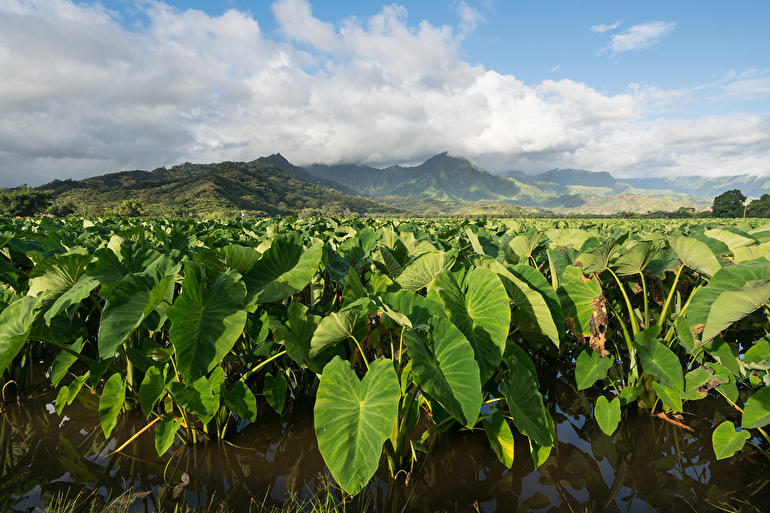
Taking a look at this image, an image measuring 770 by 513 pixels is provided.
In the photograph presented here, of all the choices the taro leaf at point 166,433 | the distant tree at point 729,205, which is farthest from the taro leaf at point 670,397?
the distant tree at point 729,205

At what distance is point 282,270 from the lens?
7.04 feet

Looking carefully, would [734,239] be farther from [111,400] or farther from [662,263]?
[111,400]

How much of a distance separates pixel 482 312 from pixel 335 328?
2.31 ft

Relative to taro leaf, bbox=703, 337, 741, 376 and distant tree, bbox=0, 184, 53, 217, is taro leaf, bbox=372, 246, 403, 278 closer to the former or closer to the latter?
taro leaf, bbox=703, 337, 741, 376

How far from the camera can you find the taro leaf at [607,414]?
1.99 meters

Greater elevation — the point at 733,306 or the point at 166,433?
the point at 733,306

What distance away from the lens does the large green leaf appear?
1.34 m

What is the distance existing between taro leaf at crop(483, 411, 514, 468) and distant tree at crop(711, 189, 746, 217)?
6465 cm

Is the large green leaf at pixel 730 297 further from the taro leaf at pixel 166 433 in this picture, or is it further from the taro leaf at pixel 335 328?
the taro leaf at pixel 166 433

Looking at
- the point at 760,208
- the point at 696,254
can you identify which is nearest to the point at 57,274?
the point at 696,254

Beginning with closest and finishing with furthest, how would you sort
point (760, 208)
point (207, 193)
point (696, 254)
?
1. point (696, 254)
2. point (760, 208)
3. point (207, 193)

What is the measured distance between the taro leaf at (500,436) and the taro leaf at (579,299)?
722mm

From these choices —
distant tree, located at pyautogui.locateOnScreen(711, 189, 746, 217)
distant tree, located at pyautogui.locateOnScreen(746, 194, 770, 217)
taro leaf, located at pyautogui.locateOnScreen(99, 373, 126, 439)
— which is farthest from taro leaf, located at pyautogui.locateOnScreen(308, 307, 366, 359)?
distant tree, located at pyautogui.locateOnScreen(746, 194, 770, 217)

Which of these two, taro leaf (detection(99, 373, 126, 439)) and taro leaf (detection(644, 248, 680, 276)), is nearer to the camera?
taro leaf (detection(99, 373, 126, 439))
